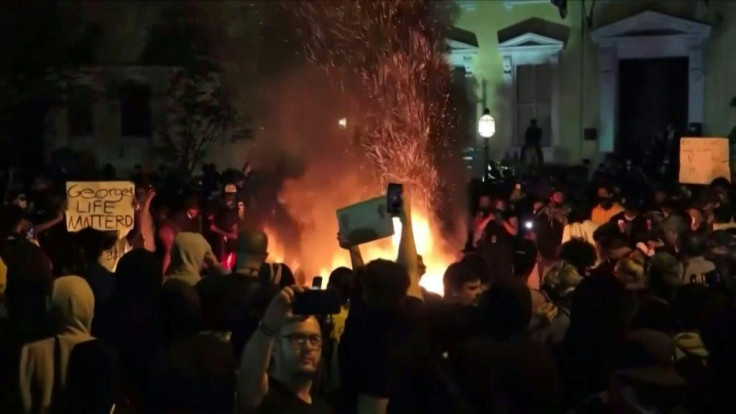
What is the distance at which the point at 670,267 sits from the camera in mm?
6934

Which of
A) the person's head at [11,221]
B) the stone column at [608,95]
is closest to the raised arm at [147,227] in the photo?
the person's head at [11,221]

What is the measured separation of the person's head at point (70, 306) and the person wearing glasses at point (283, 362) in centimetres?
122

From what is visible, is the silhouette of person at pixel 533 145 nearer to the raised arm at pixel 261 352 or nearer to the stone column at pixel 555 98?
the stone column at pixel 555 98

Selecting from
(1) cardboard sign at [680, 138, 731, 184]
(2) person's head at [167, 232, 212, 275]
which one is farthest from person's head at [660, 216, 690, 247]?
(2) person's head at [167, 232, 212, 275]

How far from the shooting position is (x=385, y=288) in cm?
544

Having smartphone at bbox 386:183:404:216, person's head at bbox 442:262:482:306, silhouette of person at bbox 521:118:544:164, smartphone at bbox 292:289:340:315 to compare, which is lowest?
silhouette of person at bbox 521:118:544:164

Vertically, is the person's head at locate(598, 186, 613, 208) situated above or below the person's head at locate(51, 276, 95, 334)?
below

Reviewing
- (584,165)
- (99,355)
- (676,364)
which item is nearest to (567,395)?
(676,364)

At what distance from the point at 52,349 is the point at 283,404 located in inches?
74.2

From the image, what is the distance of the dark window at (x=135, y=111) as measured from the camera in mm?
30578

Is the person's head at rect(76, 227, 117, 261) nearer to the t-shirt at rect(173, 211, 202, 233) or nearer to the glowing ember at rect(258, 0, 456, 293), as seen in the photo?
the t-shirt at rect(173, 211, 202, 233)

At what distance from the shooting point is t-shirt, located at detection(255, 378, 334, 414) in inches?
171

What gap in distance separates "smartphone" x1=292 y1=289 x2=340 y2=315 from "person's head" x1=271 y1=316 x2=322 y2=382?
0.05m

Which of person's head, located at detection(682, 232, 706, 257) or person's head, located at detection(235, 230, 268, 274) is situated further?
person's head, located at detection(682, 232, 706, 257)
